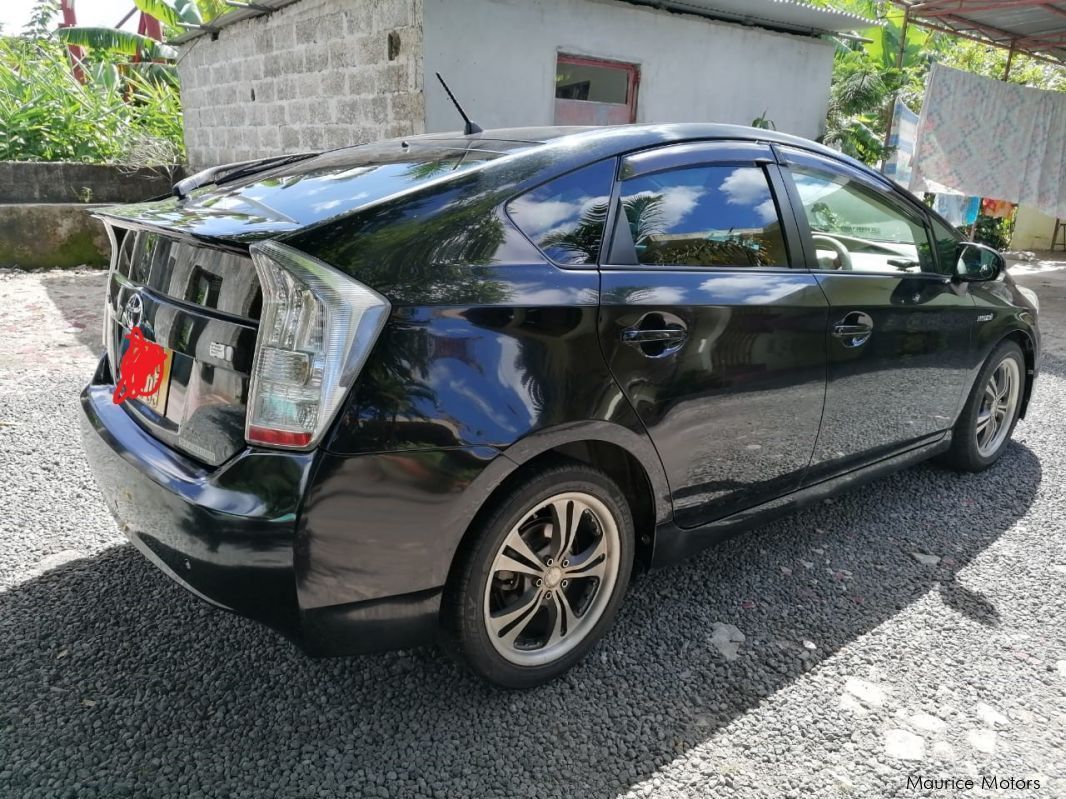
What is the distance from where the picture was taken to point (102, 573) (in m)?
2.76

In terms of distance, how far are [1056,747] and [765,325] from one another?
1.44 m

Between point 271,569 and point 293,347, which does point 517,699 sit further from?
point 293,347

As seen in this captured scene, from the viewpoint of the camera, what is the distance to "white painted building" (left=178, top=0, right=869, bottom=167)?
20.6 feet

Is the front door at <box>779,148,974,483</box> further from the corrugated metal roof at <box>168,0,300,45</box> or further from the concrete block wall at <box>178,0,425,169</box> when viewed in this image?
the corrugated metal roof at <box>168,0,300,45</box>

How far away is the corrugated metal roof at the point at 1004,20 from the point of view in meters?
7.88

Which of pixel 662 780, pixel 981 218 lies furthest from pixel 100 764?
pixel 981 218

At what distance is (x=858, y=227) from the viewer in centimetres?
324

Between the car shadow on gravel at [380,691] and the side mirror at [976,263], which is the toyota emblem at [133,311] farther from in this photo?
the side mirror at [976,263]

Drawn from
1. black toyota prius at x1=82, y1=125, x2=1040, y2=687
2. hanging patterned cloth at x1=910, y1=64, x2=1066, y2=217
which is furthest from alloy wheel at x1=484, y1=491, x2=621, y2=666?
hanging patterned cloth at x1=910, y1=64, x2=1066, y2=217

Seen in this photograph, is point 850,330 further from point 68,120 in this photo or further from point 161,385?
point 68,120

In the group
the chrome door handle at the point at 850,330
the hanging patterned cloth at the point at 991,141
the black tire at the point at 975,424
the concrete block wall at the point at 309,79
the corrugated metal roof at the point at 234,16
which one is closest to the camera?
the chrome door handle at the point at 850,330

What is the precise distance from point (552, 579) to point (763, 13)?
746 centimetres

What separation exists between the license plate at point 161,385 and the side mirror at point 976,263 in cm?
317

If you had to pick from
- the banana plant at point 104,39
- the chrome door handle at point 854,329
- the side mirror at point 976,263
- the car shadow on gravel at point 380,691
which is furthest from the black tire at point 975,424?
the banana plant at point 104,39
